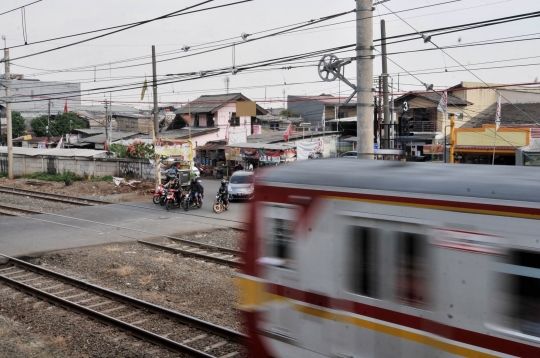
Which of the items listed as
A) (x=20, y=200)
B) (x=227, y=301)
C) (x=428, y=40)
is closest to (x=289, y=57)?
(x=428, y=40)

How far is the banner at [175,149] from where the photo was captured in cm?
2775

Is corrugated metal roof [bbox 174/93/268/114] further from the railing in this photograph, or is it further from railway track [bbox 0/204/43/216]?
railway track [bbox 0/204/43/216]

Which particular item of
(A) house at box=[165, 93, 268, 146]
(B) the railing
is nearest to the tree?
(A) house at box=[165, 93, 268, 146]

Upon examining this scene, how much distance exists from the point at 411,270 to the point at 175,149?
81.2 feet

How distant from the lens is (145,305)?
9.95 metres

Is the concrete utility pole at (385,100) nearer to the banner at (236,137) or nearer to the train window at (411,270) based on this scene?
the train window at (411,270)

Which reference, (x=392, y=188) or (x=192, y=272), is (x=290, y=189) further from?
(x=192, y=272)

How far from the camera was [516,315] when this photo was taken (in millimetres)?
4035

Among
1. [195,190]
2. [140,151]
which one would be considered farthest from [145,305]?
[140,151]

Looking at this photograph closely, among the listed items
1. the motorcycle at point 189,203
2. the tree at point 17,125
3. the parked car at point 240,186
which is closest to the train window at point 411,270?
the motorcycle at point 189,203

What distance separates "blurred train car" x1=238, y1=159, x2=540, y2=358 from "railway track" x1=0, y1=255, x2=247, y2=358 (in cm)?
205

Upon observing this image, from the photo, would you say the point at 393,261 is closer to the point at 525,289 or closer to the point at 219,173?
the point at 525,289

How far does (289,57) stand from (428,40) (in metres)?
3.63

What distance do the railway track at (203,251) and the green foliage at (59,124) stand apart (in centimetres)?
5304
